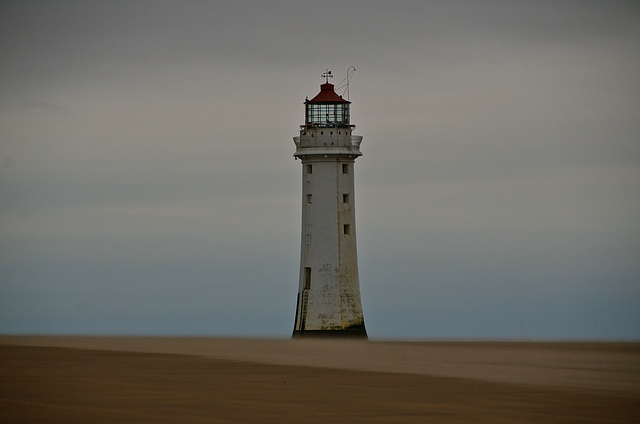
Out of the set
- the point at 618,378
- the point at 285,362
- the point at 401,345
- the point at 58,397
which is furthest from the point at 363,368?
the point at 401,345

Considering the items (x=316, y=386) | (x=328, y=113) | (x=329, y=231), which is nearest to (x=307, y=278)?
(x=329, y=231)

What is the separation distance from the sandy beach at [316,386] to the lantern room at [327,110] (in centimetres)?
1181

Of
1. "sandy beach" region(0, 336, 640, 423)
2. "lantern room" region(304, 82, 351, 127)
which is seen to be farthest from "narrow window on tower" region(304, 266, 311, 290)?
"sandy beach" region(0, 336, 640, 423)

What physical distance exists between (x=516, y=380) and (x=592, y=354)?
9734 mm

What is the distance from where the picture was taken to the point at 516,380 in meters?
24.2

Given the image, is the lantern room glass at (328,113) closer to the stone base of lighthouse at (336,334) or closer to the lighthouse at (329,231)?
the lighthouse at (329,231)

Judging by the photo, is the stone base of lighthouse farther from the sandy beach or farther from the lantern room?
the sandy beach

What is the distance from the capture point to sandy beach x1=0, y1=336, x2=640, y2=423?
60.4ft

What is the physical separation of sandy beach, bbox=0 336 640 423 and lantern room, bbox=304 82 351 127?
11.8 metres

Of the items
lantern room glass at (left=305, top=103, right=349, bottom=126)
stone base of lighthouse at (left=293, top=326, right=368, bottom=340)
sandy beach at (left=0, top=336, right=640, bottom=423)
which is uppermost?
A: lantern room glass at (left=305, top=103, right=349, bottom=126)

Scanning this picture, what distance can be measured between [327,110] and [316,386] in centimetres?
2257

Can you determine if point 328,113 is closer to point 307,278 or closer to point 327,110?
point 327,110

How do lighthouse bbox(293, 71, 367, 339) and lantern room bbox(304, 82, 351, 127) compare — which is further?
lantern room bbox(304, 82, 351, 127)

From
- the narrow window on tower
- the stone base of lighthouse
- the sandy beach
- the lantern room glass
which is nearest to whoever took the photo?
the sandy beach
